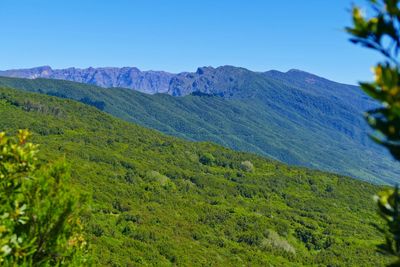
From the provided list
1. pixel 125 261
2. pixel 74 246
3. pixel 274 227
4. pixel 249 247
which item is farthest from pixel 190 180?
pixel 74 246

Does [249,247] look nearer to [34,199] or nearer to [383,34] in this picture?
[34,199]

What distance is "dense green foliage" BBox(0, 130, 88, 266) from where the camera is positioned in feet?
39.0

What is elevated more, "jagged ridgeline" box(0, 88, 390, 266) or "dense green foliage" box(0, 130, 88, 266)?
"dense green foliage" box(0, 130, 88, 266)

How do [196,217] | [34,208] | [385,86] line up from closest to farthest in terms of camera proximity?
[385,86]
[34,208]
[196,217]

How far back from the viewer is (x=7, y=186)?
40.1ft

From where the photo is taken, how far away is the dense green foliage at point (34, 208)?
1188 cm

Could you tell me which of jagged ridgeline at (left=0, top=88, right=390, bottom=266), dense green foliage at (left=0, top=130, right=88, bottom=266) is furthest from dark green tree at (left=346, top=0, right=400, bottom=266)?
jagged ridgeline at (left=0, top=88, right=390, bottom=266)

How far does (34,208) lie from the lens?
13.0m

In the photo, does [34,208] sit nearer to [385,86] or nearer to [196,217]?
[385,86]

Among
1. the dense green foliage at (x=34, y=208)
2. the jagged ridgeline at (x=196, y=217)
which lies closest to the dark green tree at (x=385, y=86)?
the dense green foliage at (x=34, y=208)

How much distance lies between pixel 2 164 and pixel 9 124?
185130 mm

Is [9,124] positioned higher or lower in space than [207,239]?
higher

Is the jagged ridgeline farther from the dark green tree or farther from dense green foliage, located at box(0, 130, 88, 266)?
the dark green tree

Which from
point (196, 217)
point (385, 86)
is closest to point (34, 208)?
point (385, 86)
